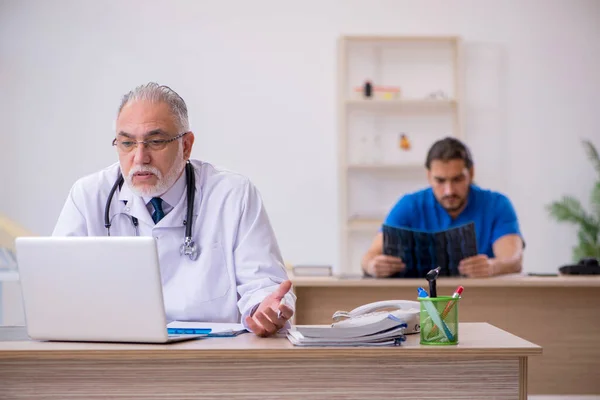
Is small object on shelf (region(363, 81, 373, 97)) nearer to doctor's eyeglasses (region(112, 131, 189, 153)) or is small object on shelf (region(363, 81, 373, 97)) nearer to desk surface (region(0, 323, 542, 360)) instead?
doctor's eyeglasses (region(112, 131, 189, 153))

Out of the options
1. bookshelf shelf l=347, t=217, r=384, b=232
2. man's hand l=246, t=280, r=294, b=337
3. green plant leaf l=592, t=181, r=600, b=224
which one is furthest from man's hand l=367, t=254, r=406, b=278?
green plant leaf l=592, t=181, r=600, b=224

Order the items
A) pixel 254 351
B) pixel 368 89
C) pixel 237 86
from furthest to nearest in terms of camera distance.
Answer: pixel 237 86
pixel 368 89
pixel 254 351

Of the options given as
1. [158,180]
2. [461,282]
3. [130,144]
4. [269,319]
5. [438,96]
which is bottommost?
[461,282]

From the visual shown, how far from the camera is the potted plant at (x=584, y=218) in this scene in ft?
18.4

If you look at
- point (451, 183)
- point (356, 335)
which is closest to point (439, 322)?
point (356, 335)

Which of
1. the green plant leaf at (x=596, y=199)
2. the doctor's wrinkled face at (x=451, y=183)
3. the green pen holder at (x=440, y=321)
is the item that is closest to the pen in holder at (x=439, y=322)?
the green pen holder at (x=440, y=321)

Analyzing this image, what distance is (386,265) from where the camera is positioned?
11.6 feet

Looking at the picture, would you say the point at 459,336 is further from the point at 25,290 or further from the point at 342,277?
the point at 342,277

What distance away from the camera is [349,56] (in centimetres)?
578

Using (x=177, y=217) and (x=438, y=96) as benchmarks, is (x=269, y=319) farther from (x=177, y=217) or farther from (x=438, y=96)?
(x=438, y=96)

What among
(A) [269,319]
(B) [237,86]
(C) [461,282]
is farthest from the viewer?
(B) [237,86]

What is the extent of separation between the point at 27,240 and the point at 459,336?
3.18 feet

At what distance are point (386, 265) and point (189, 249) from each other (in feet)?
4.61

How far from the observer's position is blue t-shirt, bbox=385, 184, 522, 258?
386 cm
